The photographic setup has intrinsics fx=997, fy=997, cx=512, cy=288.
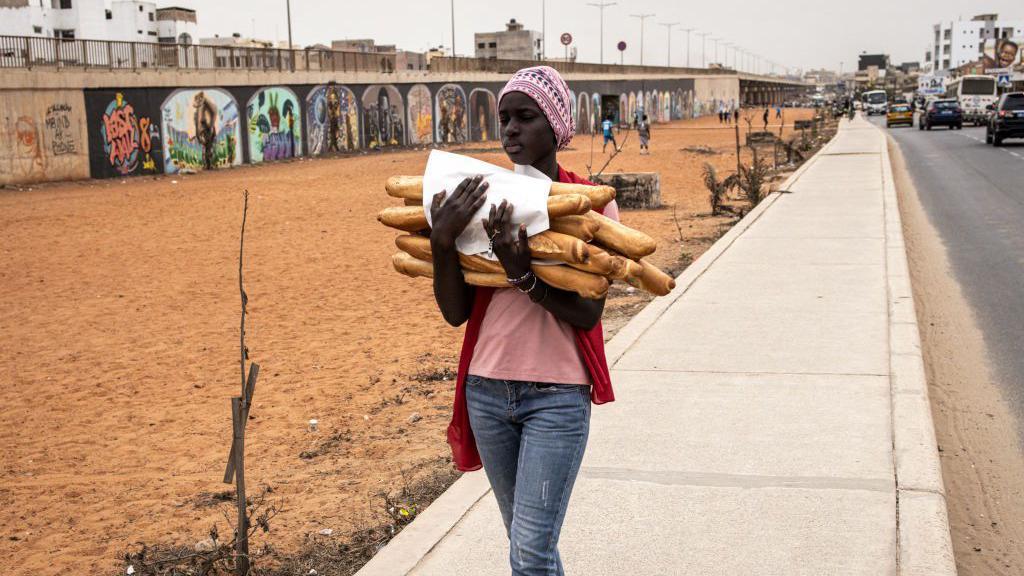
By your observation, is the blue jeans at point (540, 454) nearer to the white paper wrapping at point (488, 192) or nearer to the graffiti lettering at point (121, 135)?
the white paper wrapping at point (488, 192)

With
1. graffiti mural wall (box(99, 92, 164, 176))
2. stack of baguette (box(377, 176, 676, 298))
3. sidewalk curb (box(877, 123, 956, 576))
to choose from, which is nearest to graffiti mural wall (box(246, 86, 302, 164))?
graffiti mural wall (box(99, 92, 164, 176))

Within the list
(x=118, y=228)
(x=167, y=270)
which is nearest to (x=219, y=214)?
(x=118, y=228)

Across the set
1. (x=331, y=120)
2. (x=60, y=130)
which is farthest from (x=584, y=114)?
(x=60, y=130)

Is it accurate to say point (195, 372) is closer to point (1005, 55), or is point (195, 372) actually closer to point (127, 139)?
point (127, 139)

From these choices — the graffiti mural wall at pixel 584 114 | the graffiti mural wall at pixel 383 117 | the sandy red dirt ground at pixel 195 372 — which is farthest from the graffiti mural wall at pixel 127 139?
the graffiti mural wall at pixel 584 114

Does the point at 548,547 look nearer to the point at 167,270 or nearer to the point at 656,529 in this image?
the point at 656,529

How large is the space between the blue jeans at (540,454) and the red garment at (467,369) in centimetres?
5

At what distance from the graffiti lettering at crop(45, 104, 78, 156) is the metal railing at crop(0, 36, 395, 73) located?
45.8 inches

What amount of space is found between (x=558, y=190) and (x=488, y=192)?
180 mm

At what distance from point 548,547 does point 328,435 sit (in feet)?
12.9

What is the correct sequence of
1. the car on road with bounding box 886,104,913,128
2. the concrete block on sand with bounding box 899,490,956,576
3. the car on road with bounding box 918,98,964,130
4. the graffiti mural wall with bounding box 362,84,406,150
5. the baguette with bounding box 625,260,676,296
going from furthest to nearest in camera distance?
the car on road with bounding box 886,104,913,128
the car on road with bounding box 918,98,964,130
the graffiti mural wall with bounding box 362,84,406,150
the concrete block on sand with bounding box 899,490,956,576
the baguette with bounding box 625,260,676,296

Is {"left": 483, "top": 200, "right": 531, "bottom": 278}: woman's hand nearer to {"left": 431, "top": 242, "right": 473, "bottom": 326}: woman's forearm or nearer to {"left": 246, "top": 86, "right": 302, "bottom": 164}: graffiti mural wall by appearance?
{"left": 431, "top": 242, "right": 473, "bottom": 326}: woman's forearm

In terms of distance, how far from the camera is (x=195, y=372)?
803cm

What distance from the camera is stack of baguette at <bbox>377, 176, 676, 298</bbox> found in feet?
7.98
